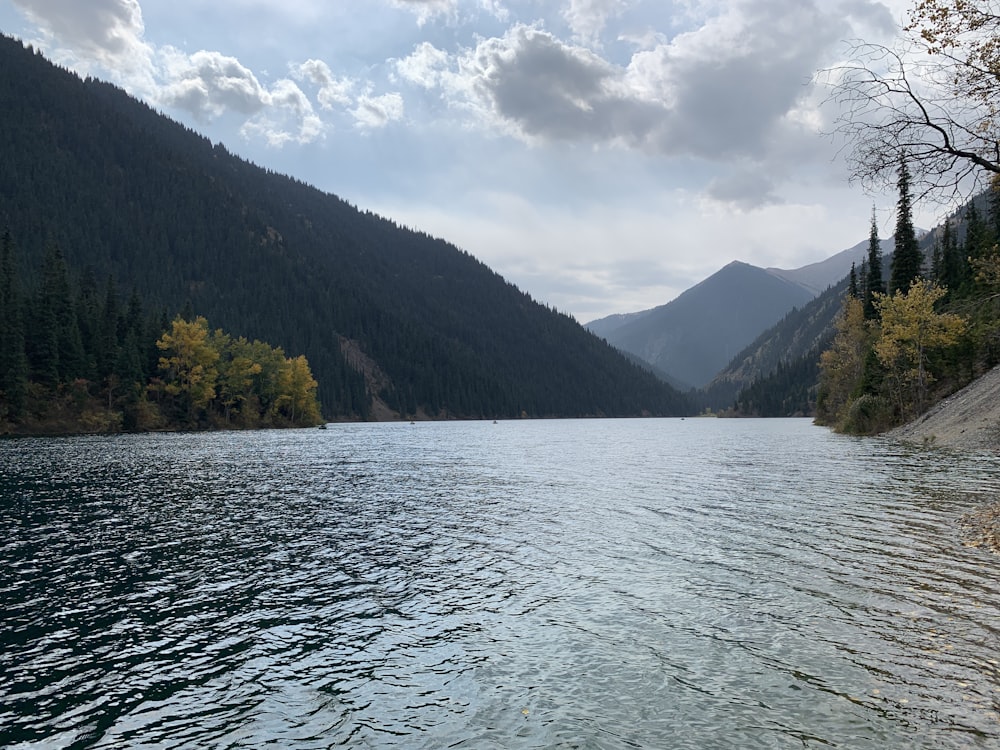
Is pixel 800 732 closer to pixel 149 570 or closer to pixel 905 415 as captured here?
pixel 149 570

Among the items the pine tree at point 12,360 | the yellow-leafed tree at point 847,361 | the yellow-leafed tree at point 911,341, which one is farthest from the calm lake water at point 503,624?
the yellow-leafed tree at point 847,361

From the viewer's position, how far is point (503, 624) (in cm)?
1592

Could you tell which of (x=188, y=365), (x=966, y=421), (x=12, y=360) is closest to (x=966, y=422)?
(x=966, y=421)

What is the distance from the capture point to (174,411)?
417ft

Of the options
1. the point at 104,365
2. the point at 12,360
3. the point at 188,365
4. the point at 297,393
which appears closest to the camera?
the point at 12,360

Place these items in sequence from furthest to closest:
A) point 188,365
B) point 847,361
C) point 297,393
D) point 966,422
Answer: point 297,393 → point 188,365 → point 847,361 → point 966,422

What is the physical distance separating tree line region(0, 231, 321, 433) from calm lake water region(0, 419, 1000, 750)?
8237cm

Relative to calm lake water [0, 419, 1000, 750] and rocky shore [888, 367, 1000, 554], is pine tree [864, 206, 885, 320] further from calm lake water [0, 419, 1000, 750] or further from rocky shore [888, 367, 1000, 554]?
calm lake water [0, 419, 1000, 750]

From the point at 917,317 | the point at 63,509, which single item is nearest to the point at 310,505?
the point at 63,509

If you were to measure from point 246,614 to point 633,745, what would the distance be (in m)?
11.3

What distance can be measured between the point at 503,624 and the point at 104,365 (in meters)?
120

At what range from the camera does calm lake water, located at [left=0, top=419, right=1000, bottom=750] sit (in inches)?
423

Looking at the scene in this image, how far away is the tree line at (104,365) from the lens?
333 ft

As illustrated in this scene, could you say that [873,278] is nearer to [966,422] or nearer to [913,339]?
[913,339]
